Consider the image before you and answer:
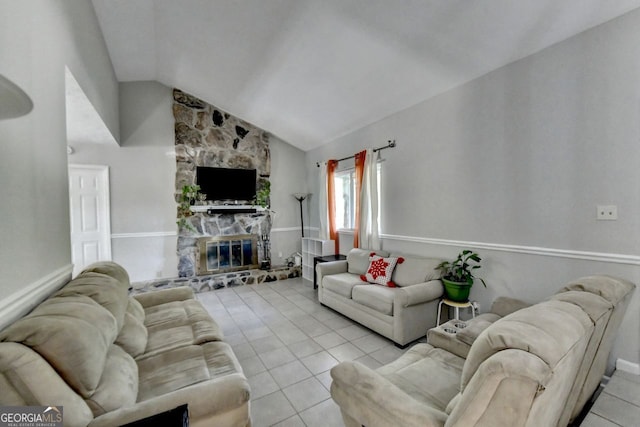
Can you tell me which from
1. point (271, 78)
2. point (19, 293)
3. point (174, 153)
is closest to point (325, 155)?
point (271, 78)

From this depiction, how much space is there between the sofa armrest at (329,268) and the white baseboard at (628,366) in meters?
2.66

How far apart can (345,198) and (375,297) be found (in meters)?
2.38

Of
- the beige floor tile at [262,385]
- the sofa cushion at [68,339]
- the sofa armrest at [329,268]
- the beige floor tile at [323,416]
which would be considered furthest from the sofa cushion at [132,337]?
the sofa armrest at [329,268]

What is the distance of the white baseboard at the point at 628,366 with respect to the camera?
6.10 feet

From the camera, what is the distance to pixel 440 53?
2508 mm

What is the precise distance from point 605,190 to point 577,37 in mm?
1194

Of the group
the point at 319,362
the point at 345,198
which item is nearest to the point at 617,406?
the point at 319,362

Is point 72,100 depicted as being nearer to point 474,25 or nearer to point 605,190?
point 474,25

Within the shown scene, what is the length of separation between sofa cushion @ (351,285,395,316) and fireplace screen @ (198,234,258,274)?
2816mm

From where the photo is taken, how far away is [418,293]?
103 inches

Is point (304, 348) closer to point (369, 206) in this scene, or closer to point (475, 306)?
point (475, 306)

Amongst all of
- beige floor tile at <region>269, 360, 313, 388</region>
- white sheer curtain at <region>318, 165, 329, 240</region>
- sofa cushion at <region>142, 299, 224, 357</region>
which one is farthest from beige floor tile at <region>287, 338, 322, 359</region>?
white sheer curtain at <region>318, 165, 329, 240</region>

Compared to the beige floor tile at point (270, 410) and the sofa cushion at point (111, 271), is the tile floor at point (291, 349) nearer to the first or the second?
the beige floor tile at point (270, 410)

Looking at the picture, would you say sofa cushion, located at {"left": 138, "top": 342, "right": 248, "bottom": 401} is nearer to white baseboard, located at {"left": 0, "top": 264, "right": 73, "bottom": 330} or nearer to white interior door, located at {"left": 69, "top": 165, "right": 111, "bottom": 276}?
white baseboard, located at {"left": 0, "top": 264, "right": 73, "bottom": 330}
